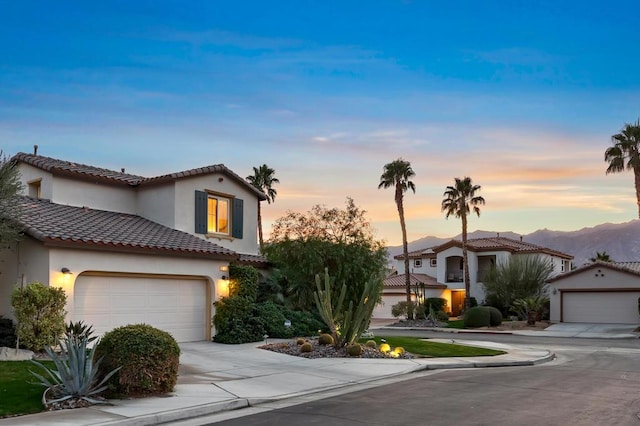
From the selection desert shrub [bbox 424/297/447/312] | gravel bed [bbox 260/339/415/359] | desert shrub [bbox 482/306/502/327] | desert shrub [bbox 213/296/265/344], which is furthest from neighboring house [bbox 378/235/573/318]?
gravel bed [bbox 260/339/415/359]

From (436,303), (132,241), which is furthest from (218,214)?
(436,303)

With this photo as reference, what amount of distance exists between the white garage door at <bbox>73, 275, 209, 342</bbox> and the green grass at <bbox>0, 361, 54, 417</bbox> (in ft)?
14.1

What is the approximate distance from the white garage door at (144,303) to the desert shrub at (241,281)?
109 centimetres

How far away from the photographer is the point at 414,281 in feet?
181

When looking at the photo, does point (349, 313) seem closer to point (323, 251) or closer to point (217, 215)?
point (323, 251)

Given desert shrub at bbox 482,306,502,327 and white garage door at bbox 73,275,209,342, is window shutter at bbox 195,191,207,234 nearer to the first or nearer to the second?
white garage door at bbox 73,275,209,342

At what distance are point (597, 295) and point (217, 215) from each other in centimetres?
2898

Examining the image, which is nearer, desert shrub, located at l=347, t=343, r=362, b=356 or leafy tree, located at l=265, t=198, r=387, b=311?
desert shrub, located at l=347, t=343, r=362, b=356

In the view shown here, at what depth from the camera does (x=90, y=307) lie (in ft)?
61.2

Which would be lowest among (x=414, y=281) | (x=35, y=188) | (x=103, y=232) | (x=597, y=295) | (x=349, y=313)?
(x=597, y=295)

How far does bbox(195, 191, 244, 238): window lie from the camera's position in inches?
1013

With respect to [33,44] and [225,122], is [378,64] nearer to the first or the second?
[225,122]

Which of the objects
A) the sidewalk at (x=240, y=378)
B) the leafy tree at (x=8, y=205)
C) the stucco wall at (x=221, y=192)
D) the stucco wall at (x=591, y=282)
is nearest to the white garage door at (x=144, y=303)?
the sidewalk at (x=240, y=378)

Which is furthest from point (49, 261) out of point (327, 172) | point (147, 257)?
point (327, 172)
